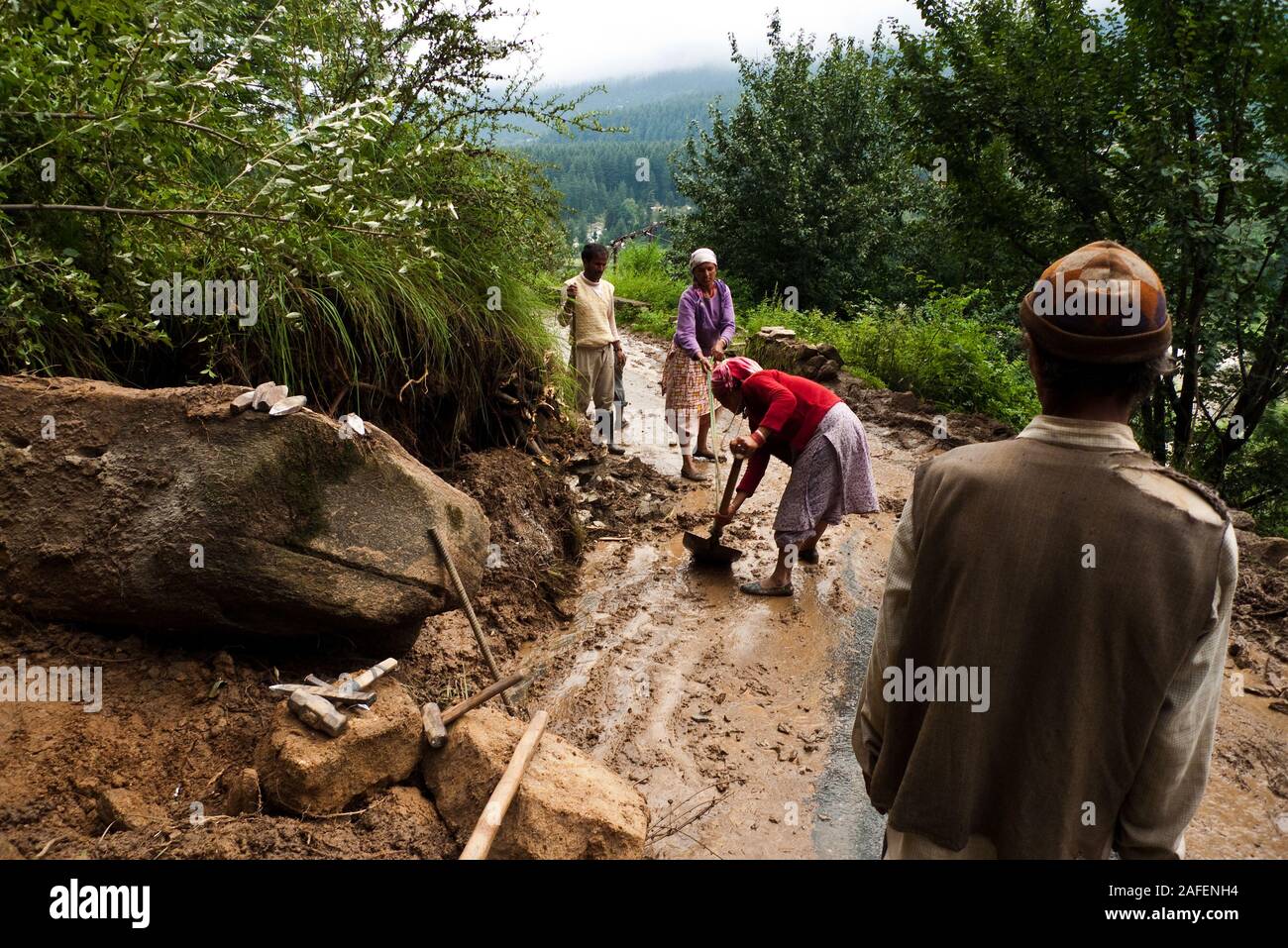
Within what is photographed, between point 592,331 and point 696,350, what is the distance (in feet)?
3.79

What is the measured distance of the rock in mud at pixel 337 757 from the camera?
9.74 feet

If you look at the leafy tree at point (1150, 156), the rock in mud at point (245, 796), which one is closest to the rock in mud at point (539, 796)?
the rock in mud at point (245, 796)

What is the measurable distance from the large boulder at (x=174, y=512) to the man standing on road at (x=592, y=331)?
457cm

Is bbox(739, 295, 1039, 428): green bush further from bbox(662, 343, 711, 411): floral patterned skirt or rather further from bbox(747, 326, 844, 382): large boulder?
bbox(662, 343, 711, 411): floral patterned skirt

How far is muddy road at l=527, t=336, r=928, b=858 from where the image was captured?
147 inches

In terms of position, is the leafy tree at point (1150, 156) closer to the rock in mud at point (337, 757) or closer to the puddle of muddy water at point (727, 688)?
the puddle of muddy water at point (727, 688)

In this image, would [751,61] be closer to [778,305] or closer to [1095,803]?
[778,305]

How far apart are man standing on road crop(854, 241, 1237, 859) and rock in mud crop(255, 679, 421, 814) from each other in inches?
85.9

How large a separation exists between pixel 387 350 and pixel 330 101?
179 cm

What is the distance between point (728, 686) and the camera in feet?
15.8

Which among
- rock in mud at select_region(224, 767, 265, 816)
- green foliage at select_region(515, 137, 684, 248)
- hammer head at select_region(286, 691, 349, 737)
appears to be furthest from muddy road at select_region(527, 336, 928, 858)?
green foliage at select_region(515, 137, 684, 248)

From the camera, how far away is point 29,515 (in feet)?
10.9
